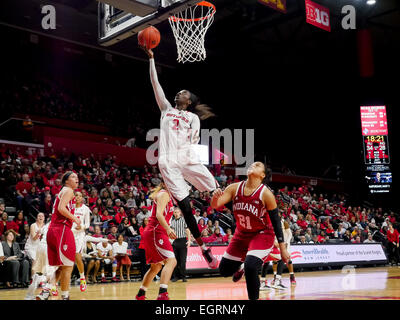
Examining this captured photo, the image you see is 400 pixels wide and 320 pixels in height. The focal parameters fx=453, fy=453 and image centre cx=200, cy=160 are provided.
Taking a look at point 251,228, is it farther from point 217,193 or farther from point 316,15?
point 316,15

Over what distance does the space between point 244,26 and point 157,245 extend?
17035 millimetres

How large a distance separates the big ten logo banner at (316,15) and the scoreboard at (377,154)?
26.4 feet

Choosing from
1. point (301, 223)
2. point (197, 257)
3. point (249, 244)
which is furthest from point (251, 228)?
point (301, 223)

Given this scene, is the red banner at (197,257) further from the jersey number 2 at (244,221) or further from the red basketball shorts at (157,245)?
the jersey number 2 at (244,221)

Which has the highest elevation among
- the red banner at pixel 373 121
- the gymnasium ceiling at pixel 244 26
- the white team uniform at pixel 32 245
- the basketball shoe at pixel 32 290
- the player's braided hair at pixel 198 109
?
the gymnasium ceiling at pixel 244 26

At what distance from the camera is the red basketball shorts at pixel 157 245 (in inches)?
222

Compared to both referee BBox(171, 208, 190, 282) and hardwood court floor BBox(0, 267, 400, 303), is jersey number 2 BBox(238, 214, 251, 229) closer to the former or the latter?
hardwood court floor BBox(0, 267, 400, 303)

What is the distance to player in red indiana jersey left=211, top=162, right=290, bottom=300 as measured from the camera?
4781mm

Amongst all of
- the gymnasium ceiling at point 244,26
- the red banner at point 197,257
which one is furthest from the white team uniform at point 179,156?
the gymnasium ceiling at point 244,26

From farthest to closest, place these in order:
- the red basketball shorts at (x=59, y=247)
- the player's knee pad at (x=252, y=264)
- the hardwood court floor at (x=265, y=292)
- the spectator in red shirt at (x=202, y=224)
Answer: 1. the spectator in red shirt at (x=202, y=224)
2. the hardwood court floor at (x=265, y=292)
3. the red basketball shorts at (x=59, y=247)
4. the player's knee pad at (x=252, y=264)

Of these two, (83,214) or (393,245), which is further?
(393,245)

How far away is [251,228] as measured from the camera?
5.04 metres

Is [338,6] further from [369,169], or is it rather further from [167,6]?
[167,6]

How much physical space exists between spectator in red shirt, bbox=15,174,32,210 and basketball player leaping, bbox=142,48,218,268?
25.9 feet
